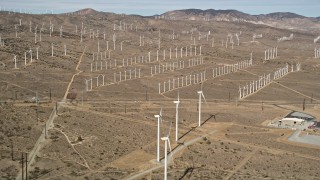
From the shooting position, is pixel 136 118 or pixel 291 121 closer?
pixel 136 118

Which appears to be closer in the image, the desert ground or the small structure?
the desert ground

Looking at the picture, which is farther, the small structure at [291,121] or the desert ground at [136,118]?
the small structure at [291,121]

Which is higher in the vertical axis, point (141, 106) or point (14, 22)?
point (14, 22)

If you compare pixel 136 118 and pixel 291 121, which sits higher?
pixel 136 118

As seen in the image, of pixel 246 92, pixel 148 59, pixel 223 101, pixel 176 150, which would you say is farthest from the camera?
pixel 148 59

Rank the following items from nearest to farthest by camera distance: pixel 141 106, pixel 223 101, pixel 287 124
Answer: pixel 287 124 → pixel 141 106 → pixel 223 101

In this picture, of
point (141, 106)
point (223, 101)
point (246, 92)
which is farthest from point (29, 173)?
point (246, 92)

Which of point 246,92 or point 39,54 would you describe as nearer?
point 246,92

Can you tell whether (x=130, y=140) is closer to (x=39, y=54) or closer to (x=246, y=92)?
(x=246, y=92)
